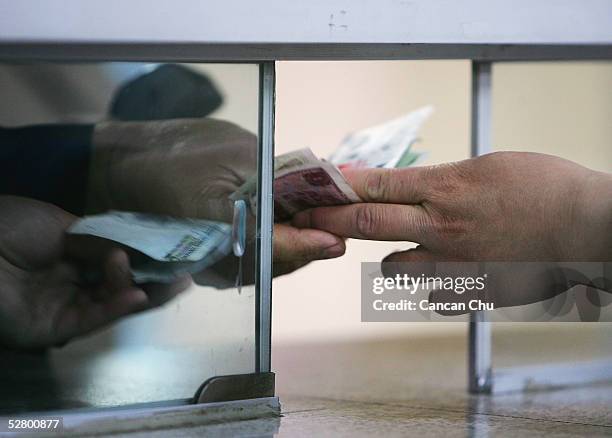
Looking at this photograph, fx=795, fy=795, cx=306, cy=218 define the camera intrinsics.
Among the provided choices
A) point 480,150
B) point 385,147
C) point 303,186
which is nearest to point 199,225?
point 303,186

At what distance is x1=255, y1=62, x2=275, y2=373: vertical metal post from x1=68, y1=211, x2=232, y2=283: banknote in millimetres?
60

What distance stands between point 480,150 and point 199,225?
84cm

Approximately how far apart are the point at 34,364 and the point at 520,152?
1070mm

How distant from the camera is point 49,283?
1.52 meters

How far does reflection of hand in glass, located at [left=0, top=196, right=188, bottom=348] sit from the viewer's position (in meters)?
1.38

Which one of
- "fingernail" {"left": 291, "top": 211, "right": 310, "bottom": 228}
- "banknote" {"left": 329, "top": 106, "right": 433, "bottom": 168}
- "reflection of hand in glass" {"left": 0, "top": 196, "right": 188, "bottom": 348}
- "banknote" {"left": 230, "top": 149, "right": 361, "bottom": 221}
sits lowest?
"reflection of hand in glass" {"left": 0, "top": 196, "right": 188, "bottom": 348}

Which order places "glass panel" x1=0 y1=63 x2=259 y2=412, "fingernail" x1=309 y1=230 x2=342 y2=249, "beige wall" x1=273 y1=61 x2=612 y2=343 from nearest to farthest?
"glass panel" x1=0 y1=63 x2=259 y2=412 < "fingernail" x1=309 y1=230 x2=342 y2=249 < "beige wall" x1=273 y1=61 x2=612 y2=343

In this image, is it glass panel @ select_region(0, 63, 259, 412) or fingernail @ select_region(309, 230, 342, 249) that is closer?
glass panel @ select_region(0, 63, 259, 412)

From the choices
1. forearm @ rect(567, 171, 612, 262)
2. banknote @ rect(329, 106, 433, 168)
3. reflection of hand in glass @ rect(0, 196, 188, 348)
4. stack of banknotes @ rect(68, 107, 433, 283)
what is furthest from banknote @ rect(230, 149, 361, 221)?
forearm @ rect(567, 171, 612, 262)

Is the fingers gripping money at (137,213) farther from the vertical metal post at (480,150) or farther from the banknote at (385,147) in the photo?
the vertical metal post at (480,150)

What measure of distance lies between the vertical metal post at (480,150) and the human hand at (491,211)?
0.37 m

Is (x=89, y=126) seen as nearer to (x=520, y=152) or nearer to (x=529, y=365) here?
(x=520, y=152)

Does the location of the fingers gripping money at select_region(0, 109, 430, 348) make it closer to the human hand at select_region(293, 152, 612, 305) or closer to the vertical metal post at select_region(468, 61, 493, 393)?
the human hand at select_region(293, 152, 612, 305)

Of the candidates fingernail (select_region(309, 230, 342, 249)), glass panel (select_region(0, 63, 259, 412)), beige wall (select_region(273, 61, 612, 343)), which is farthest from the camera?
beige wall (select_region(273, 61, 612, 343))
